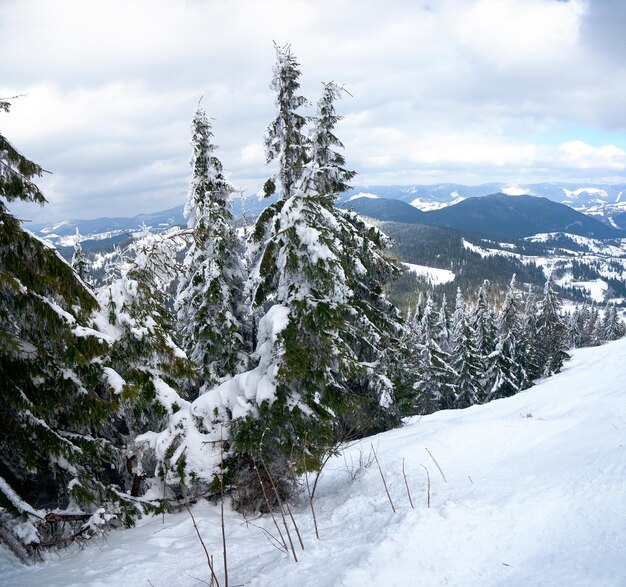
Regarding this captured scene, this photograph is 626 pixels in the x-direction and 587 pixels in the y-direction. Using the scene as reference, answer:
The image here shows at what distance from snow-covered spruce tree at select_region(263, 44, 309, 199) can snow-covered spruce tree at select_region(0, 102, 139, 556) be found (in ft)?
22.3

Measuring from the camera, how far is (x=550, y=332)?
3688 centimetres

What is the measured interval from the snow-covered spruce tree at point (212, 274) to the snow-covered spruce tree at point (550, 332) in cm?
3086

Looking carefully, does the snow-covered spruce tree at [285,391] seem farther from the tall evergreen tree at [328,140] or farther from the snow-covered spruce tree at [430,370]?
the snow-covered spruce tree at [430,370]

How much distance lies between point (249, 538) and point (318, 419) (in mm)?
2236

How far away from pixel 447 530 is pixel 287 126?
10376 mm

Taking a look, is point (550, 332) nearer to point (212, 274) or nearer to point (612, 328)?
point (212, 274)

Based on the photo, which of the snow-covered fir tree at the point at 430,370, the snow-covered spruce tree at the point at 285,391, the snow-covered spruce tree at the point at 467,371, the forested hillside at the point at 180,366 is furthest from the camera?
the snow-covered spruce tree at the point at 467,371

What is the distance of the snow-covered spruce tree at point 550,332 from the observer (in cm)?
3516

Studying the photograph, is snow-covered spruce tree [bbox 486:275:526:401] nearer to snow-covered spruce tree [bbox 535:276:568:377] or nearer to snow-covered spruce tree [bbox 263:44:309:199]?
snow-covered spruce tree [bbox 535:276:568:377]

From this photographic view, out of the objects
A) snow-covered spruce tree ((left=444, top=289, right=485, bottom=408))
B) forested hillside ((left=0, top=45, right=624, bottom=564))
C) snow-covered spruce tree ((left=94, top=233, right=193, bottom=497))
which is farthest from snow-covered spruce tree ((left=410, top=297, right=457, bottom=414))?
snow-covered spruce tree ((left=94, top=233, right=193, bottom=497))

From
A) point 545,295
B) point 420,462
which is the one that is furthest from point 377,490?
point 545,295

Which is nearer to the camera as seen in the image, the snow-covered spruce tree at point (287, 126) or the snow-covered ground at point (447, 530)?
the snow-covered ground at point (447, 530)

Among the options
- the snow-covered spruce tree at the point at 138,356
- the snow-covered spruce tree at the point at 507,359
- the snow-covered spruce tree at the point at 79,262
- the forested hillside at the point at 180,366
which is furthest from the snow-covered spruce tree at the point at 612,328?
the snow-covered spruce tree at the point at 138,356

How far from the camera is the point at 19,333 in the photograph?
5.41m
